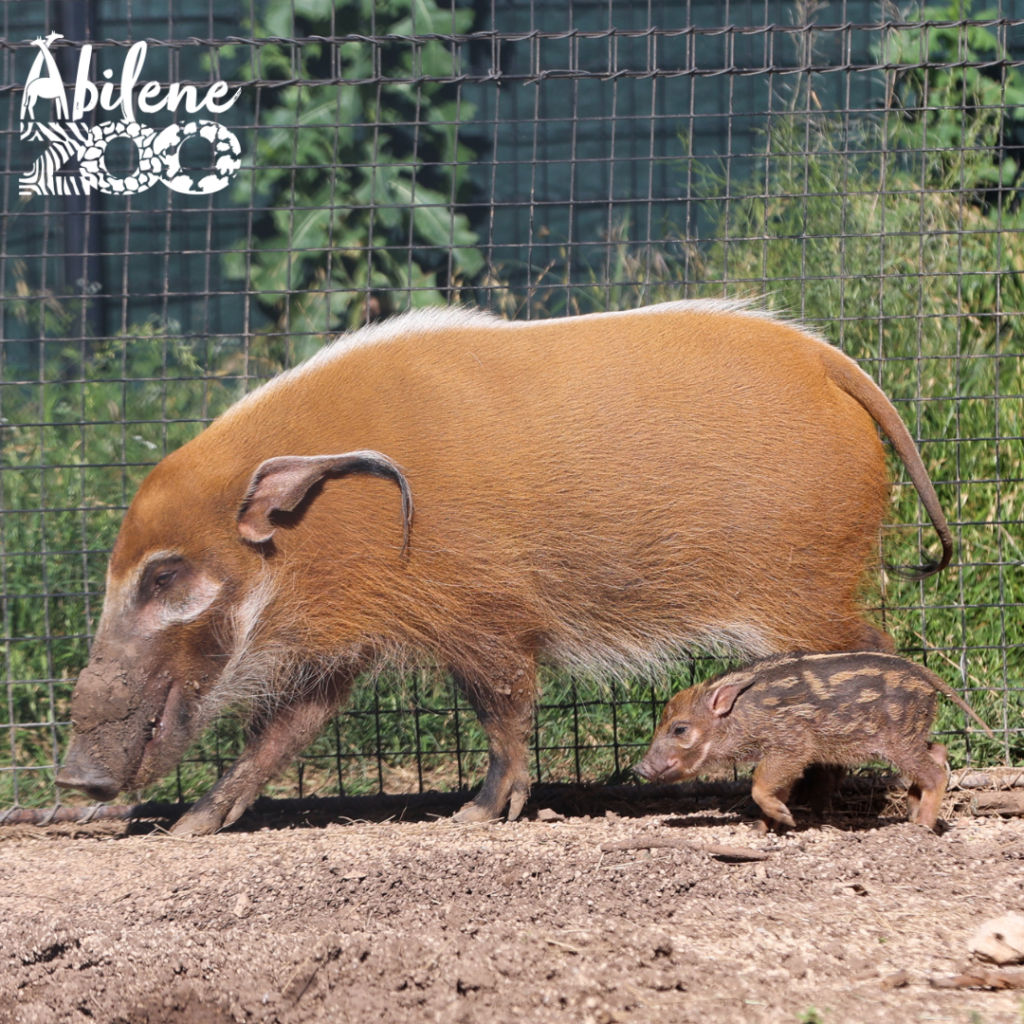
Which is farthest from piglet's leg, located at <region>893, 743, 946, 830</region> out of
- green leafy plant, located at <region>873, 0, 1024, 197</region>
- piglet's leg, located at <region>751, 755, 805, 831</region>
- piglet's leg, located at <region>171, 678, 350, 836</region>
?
green leafy plant, located at <region>873, 0, 1024, 197</region>

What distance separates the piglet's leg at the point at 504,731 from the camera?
389 centimetres

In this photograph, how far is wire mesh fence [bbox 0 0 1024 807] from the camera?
4.41 m

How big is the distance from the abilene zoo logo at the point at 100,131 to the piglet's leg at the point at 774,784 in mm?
2782

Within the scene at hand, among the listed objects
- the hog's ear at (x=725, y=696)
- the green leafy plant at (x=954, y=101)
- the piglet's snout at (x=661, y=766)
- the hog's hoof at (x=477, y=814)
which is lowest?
the hog's hoof at (x=477, y=814)

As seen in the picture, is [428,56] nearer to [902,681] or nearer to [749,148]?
[749,148]

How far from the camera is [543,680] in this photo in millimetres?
4852

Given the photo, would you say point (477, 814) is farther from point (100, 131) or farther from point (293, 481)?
point (100, 131)

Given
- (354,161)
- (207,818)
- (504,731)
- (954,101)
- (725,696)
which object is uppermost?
(954,101)

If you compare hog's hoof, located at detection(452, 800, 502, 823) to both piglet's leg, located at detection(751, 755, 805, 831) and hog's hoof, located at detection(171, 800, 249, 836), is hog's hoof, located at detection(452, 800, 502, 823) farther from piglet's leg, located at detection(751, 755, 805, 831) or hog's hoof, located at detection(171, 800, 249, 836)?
piglet's leg, located at detection(751, 755, 805, 831)

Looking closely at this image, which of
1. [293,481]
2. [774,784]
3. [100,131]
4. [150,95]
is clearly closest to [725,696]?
[774,784]

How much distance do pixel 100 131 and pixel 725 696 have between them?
142 inches

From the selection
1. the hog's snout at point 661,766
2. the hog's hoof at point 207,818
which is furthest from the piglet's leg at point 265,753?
the hog's snout at point 661,766

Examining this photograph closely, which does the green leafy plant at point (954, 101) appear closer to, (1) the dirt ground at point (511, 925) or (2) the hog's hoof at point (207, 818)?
(1) the dirt ground at point (511, 925)

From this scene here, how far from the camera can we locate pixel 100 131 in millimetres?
5254
